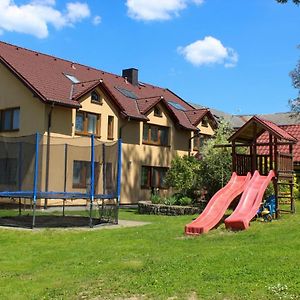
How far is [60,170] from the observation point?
63.1ft

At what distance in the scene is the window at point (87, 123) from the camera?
88.2 ft

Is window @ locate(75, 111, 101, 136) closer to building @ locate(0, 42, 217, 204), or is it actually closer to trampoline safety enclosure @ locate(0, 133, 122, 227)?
building @ locate(0, 42, 217, 204)

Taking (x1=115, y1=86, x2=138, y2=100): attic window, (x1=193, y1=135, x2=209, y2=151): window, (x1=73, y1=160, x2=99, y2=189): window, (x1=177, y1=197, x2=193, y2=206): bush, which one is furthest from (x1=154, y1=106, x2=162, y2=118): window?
(x1=73, y1=160, x2=99, y2=189): window

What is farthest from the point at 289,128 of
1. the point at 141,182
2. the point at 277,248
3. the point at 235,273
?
the point at 235,273

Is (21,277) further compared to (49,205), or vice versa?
(49,205)

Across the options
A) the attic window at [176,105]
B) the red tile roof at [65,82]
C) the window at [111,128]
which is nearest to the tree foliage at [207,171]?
the window at [111,128]

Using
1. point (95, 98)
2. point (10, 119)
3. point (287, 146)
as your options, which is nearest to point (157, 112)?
point (95, 98)

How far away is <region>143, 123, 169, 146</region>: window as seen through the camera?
104ft

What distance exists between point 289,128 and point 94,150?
20.1 metres

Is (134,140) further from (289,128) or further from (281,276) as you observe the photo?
(281,276)

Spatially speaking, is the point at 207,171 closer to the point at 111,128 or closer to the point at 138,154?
the point at 111,128

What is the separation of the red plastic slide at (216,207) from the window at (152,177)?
14.5 metres

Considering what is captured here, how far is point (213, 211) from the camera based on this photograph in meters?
14.6

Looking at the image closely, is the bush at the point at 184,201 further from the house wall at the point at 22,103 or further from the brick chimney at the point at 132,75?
the brick chimney at the point at 132,75
